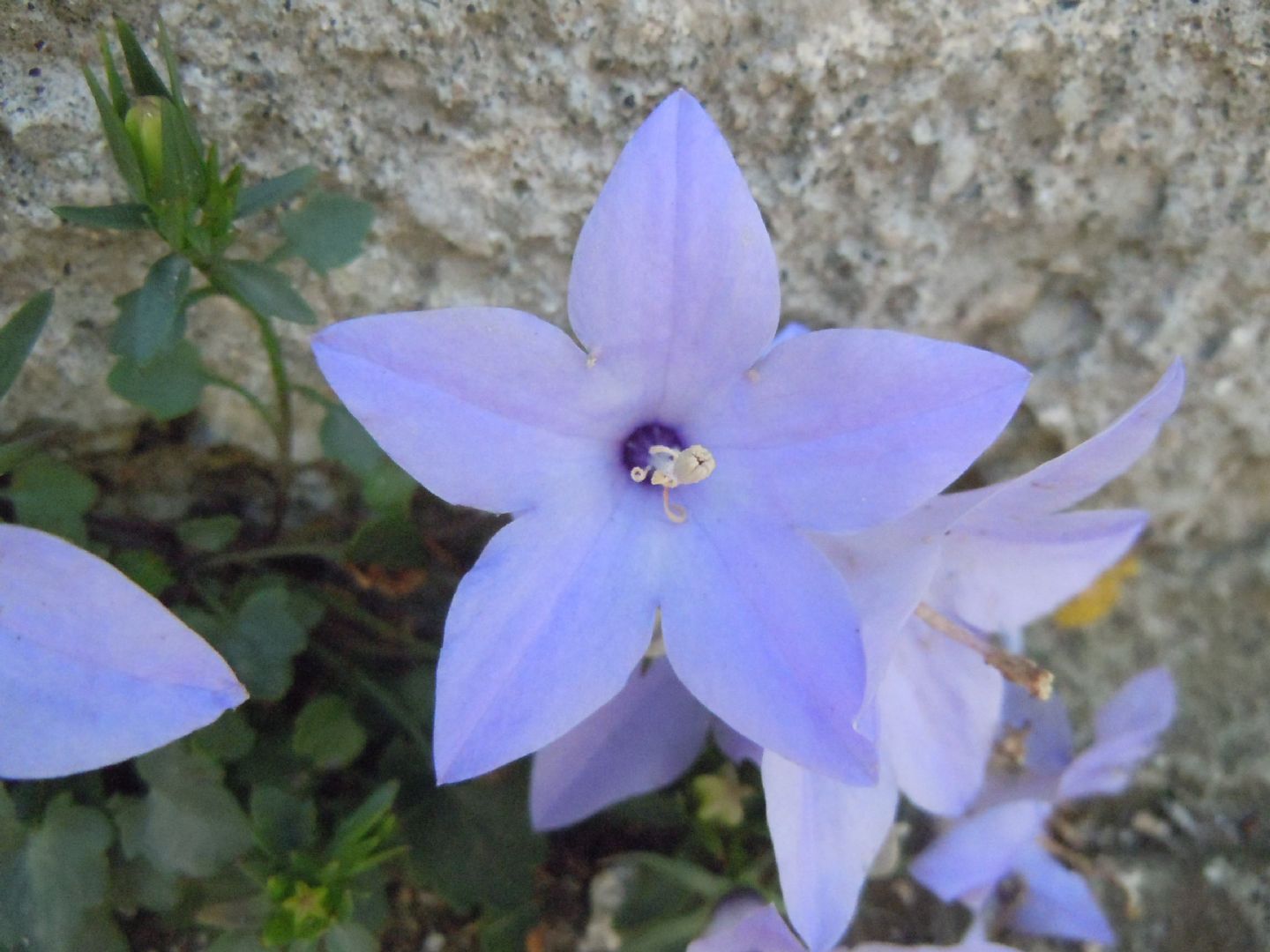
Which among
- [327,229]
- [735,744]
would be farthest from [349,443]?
[735,744]

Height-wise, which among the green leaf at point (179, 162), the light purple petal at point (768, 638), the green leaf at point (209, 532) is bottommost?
the green leaf at point (209, 532)

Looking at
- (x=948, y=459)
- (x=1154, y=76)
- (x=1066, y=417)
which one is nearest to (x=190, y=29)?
(x=948, y=459)

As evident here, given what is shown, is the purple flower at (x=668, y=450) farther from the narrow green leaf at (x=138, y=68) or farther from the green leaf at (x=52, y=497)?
the green leaf at (x=52, y=497)

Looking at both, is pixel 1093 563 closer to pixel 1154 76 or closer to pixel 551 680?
pixel 1154 76

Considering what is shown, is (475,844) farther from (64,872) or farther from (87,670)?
(87,670)

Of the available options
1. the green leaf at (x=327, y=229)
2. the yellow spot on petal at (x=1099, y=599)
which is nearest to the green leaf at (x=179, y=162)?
the green leaf at (x=327, y=229)

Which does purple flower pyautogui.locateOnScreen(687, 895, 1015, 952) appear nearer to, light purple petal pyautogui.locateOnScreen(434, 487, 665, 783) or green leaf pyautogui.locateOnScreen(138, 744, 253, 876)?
light purple petal pyautogui.locateOnScreen(434, 487, 665, 783)
